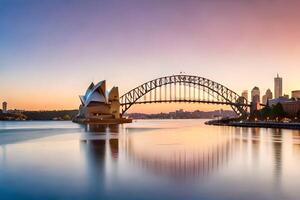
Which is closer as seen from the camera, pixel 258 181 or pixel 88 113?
pixel 258 181

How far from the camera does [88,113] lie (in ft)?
410

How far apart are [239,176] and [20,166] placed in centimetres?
1176

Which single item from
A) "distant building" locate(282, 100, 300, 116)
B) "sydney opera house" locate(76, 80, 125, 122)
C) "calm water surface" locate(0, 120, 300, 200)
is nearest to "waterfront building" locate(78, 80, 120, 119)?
"sydney opera house" locate(76, 80, 125, 122)

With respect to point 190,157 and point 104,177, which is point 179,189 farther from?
point 190,157

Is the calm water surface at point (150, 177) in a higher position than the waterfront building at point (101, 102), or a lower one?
lower

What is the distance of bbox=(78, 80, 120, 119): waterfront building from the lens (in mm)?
118312

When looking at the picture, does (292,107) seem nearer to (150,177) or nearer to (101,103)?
(101,103)

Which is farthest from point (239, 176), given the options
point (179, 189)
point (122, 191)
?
point (122, 191)

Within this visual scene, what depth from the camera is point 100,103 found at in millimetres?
120750

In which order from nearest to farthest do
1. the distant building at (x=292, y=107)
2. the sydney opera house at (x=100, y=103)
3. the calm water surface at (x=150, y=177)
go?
the calm water surface at (x=150, y=177) → the distant building at (x=292, y=107) → the sydney opera house at (x=100, y=103)

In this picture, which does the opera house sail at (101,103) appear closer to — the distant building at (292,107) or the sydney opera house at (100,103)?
the sydney opera house at (100,103)

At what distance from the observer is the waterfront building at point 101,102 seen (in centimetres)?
11831

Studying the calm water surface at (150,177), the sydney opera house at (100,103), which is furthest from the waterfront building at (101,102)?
the calm water surface at (150,177)

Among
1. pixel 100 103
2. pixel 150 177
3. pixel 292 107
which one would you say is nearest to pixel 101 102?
pixel 100 103
